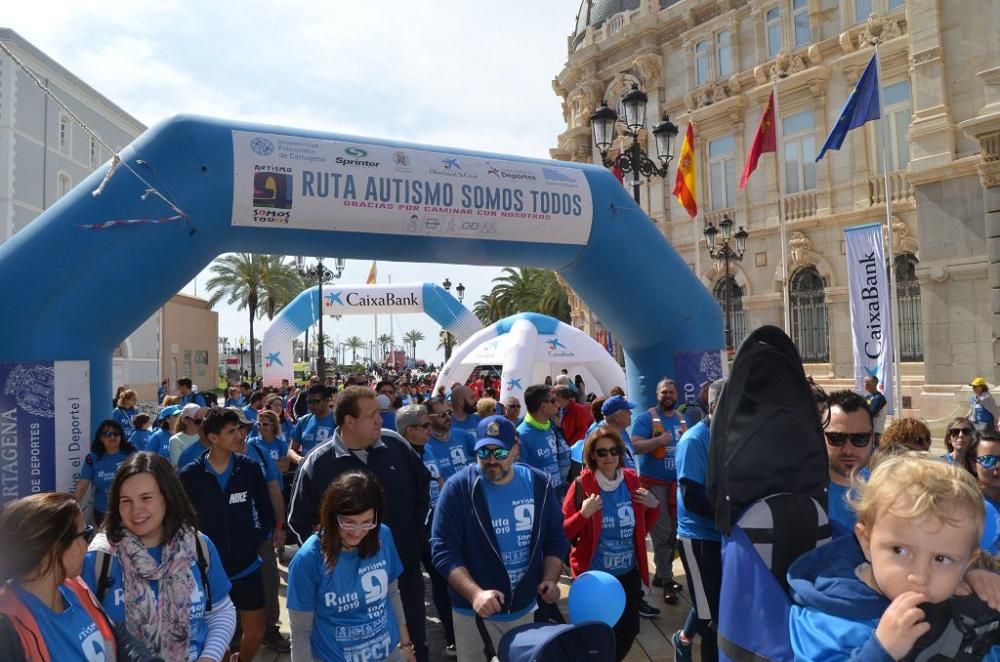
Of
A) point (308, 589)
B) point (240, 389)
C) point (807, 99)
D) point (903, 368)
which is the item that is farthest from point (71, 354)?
point (807, 99)

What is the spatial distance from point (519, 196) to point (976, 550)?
7.28 meters

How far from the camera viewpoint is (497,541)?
3.51m

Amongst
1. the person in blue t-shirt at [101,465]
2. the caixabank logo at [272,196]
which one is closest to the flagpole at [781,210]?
the caixabank logo at [272,196]

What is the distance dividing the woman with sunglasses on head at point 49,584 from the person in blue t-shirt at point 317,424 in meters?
4.76

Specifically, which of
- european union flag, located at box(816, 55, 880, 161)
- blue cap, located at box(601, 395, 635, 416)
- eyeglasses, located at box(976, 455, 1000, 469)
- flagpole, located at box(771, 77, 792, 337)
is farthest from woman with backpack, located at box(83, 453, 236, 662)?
flagpole, located at box(771, 77, 792, 337)

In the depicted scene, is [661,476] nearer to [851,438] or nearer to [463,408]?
[463,408]

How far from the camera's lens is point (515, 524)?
11.8ft

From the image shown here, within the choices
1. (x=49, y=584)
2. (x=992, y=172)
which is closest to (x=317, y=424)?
(x=49, y=584)

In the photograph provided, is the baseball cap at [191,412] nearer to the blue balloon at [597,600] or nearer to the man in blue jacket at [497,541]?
the man in blue jacket at [497,541]

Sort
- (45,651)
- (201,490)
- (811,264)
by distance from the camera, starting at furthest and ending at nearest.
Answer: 1. (811,264)
2. (201,490)
3. (45,651)

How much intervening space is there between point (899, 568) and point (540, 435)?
522 centimetres

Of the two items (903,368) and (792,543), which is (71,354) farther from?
(903,368)

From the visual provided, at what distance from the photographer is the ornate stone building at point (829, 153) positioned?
14.9m

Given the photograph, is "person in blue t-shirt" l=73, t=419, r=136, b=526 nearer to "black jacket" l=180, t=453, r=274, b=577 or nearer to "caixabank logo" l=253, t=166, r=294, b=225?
"caixabank logo" l=253, t=166, r=294, b=225
